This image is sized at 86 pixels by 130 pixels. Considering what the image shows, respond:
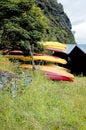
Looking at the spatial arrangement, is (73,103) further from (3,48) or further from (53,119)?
(3,48)

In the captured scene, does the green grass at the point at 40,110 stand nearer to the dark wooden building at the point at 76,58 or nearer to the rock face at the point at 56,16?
the dark wooden building at the point at 76,58

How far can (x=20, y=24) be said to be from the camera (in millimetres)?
14500

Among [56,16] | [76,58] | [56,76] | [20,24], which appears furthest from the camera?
[56,16]

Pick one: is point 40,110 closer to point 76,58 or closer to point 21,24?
point 21,24

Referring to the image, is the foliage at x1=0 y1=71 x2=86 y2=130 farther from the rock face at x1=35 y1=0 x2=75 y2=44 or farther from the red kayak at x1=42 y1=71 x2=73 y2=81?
the rock face at x1=35 y1=0 x2=75 y2=44

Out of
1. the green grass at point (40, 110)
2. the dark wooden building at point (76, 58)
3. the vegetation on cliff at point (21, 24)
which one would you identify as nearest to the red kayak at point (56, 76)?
the vegetation on cliff at point (21, 24)

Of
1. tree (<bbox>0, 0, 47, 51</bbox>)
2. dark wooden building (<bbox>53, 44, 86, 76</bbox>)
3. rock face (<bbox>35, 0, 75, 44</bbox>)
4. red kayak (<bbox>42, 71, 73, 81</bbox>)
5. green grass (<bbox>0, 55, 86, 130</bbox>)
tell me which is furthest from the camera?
rock face (<bbox>35, 0, 75, 44</bbox>)

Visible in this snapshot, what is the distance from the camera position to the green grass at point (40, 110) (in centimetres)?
690

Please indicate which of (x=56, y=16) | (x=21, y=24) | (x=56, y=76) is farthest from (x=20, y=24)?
(x=56, y=16)

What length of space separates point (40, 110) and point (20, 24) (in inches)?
277

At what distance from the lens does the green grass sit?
22.6ft

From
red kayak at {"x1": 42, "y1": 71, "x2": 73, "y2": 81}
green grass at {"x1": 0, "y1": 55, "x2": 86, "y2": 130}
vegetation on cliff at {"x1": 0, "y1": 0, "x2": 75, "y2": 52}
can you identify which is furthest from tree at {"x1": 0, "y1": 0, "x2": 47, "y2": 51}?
green grass at {"x1": 0, "y1": 55, "x2": 86, "y2": 130}

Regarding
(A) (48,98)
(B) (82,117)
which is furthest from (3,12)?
(B) (82,117)

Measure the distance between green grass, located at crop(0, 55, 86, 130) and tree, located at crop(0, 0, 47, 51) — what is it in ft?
14.1
